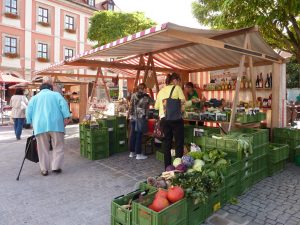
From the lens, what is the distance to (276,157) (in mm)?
5418

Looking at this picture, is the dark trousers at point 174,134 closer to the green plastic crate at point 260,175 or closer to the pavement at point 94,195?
the pavement at point 94,195

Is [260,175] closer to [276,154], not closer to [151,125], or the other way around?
[276,154]

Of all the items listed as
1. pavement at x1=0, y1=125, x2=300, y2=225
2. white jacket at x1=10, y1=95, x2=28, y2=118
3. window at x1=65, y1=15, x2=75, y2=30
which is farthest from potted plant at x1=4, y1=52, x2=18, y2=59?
pavement at x1=0, y1=125, x2=300, y2=225

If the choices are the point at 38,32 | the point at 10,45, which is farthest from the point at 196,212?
the point at 38,32

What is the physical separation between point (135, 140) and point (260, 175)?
3.08 m

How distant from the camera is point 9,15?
2455cm

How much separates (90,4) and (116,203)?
33.3 metres

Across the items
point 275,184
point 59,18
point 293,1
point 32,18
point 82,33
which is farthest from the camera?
point 82,33

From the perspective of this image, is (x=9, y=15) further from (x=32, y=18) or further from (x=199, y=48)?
(x=199, y=48)

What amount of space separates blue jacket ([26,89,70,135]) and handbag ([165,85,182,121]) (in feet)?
6.61

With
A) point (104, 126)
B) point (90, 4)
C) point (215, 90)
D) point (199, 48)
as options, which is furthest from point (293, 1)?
point (90, 4)

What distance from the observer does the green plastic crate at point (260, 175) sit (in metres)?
4.98

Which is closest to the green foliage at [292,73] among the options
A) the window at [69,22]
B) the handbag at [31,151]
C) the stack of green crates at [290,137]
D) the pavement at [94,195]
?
the window at [69,22]

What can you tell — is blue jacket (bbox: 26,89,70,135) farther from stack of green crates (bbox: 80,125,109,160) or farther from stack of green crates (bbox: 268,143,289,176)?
stack of green crates (bbox: 268,143,289,176)
